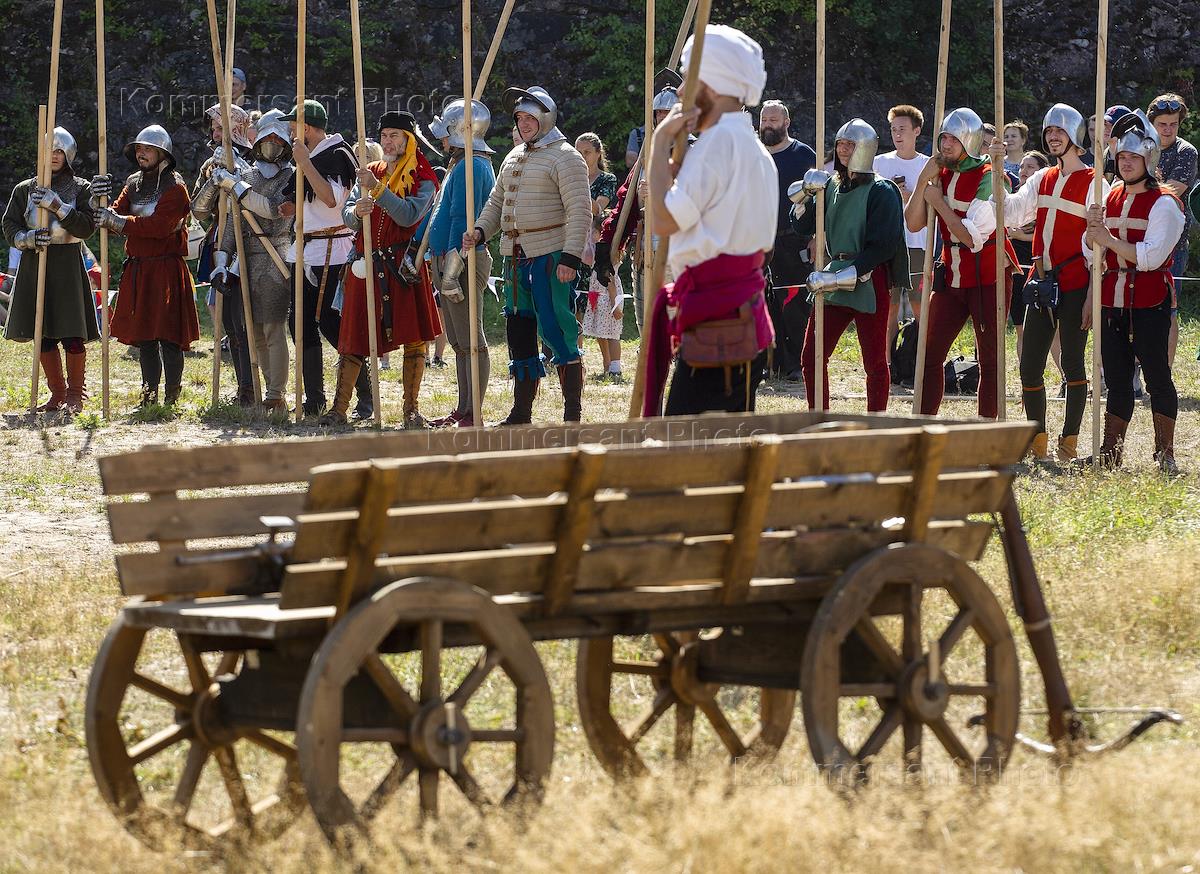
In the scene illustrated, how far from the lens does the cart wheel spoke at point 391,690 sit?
344cm

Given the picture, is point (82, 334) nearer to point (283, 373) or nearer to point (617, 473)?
point (283, 373)

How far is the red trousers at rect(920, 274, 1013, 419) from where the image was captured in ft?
29.5

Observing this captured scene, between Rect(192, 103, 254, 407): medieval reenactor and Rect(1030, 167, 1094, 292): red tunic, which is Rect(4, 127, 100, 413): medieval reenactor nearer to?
Rect(192, 103, 254, 407): medieval reenactor

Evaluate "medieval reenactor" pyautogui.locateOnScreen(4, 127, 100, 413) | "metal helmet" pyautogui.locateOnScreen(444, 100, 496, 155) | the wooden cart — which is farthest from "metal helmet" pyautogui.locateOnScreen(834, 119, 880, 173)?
"medieval reenactor" pyautogui.locateOnScreen(4, 127, 100, 413)

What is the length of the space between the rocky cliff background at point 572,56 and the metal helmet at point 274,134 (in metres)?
10.5

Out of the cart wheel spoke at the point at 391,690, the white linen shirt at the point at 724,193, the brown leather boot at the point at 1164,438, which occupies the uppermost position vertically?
the white linen shirt at the point at 724,193

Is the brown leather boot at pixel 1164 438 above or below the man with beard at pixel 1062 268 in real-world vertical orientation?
below

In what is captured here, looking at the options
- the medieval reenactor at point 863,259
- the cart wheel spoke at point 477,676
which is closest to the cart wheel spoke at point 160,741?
the cart wheel spoke at point 477,676

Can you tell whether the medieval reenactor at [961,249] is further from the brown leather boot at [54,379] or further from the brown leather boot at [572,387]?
the brown leather boot at [54,379]

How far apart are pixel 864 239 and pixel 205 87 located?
559 inches

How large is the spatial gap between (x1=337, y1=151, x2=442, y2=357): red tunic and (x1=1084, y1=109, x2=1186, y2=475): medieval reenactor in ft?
12.4

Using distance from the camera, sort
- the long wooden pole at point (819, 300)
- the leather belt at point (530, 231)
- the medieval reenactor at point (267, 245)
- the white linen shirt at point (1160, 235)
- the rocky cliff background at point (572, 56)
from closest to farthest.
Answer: the long wooden pole at point (819, 300) → the white linen shirt at point (1160, 235) → the leather belt at point (530, 231) → the medieval reenactor at point (267, 245) → the rocky cliff background at point (572, 56)

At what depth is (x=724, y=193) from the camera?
4.72m

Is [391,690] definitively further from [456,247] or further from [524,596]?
[456,247]
